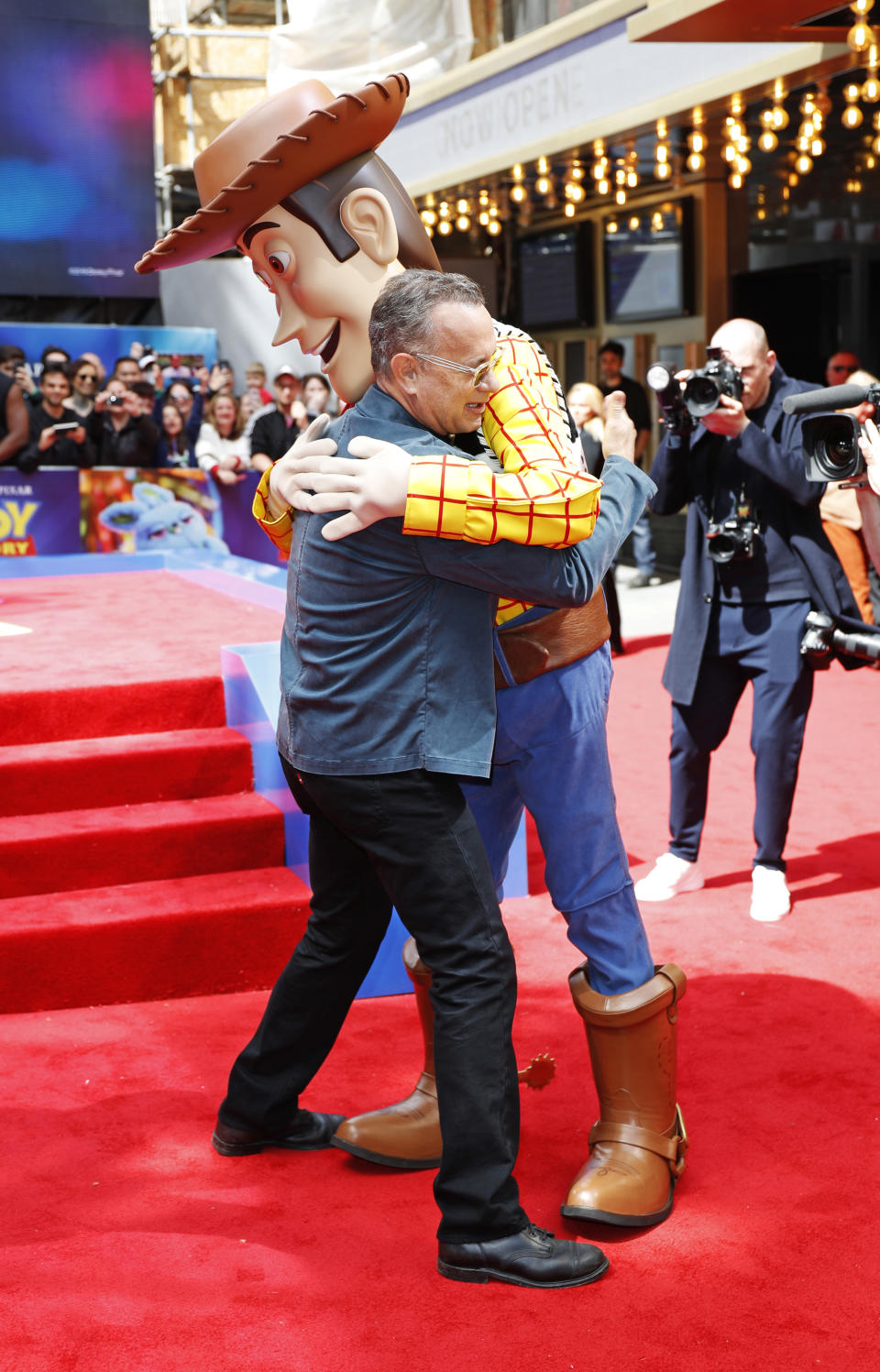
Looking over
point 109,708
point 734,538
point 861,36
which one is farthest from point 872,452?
point 861,36

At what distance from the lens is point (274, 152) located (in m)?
2.38

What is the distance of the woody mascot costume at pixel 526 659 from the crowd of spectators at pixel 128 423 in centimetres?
693

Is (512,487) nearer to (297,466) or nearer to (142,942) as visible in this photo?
(297,466)

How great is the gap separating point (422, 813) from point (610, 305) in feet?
44.6

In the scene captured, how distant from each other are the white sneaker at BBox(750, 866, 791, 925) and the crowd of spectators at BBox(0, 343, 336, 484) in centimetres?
598

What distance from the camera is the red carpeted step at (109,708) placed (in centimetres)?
403

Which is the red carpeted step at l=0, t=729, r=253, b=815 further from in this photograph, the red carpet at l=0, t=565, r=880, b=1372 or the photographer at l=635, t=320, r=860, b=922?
the photographer at l=635, t=320, r=860, b=922

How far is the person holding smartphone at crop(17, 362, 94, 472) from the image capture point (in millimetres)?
9492

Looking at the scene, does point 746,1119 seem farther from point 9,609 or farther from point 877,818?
point 9,609

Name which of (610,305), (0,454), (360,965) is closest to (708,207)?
(610,305)

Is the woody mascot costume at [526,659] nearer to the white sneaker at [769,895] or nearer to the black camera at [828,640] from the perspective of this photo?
the black camera at [828,640]

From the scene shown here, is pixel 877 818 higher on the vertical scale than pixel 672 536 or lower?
lower

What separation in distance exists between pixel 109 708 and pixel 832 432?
215 centimetres

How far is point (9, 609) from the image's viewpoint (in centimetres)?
606
